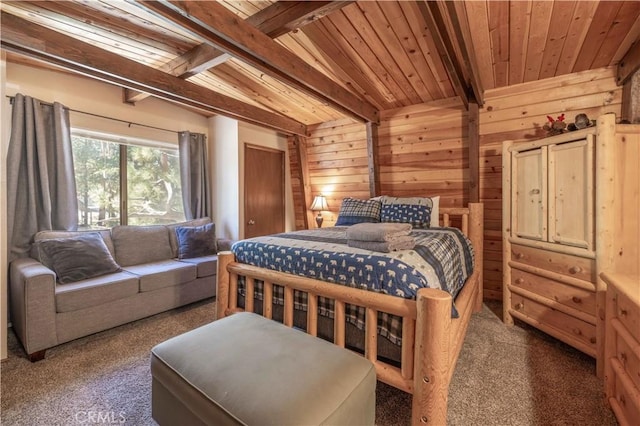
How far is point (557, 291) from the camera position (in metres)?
2.07

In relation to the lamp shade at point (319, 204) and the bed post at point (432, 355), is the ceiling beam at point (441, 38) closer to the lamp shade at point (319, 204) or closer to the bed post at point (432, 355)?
the bed post at point (432, 355)

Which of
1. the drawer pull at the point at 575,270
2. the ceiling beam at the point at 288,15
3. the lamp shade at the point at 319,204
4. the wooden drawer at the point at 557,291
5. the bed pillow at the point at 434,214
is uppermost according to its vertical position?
the ceiling beam at the point at 288,15

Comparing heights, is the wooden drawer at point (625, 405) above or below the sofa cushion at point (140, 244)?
below

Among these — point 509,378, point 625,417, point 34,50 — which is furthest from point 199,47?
point 625,417

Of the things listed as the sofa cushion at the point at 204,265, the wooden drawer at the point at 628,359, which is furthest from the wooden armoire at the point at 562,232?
the sofa cushion at the point at 204,265

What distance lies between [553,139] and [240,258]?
2449 mm

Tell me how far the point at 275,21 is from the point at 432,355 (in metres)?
2.09

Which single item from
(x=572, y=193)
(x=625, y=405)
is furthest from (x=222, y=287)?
(x=572, y=193)

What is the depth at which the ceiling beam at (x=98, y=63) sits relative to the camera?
1.67 meters

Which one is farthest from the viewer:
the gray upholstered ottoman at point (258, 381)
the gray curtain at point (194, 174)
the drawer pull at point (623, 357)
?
the gray curtain at point (194, 174)

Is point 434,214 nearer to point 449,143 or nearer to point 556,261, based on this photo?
point 449,143

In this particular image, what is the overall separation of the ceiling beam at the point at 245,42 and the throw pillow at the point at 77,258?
204 centimetres

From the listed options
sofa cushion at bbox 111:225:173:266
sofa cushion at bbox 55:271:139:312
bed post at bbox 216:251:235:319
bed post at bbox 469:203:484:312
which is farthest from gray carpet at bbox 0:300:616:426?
sofa cushion at bbox 111:225:173:266

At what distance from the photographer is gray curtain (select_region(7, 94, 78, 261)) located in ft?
7.89
